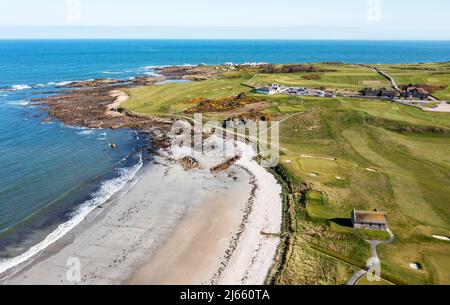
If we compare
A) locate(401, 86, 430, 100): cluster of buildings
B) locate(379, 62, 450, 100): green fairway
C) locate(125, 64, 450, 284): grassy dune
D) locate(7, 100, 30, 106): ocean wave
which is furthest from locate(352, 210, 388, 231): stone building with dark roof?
locate(7, 100, 30, 106): ocean wave

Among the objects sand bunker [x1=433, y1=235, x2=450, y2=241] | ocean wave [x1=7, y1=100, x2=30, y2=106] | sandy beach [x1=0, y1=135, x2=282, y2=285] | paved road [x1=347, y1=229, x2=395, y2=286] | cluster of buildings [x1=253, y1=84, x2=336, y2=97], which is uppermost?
cluster of buildings [x1=253, y1=84, x2=336, y2=97]

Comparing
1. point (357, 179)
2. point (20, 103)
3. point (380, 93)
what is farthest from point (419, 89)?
point (20, 103)

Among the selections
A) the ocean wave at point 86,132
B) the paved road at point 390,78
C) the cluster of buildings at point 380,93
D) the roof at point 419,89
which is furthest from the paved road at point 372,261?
the paved road at point 390,78

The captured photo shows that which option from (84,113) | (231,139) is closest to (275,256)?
(231,139)

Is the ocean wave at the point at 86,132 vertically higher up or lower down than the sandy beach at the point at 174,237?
higher up

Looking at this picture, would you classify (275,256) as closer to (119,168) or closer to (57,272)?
(57,272)

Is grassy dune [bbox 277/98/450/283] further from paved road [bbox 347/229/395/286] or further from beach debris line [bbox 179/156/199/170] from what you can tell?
beach debris line [bbox 179/156/199/170]

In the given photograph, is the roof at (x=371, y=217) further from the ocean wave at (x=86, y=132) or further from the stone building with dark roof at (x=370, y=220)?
the ocean wave at (x=86, y=132)
